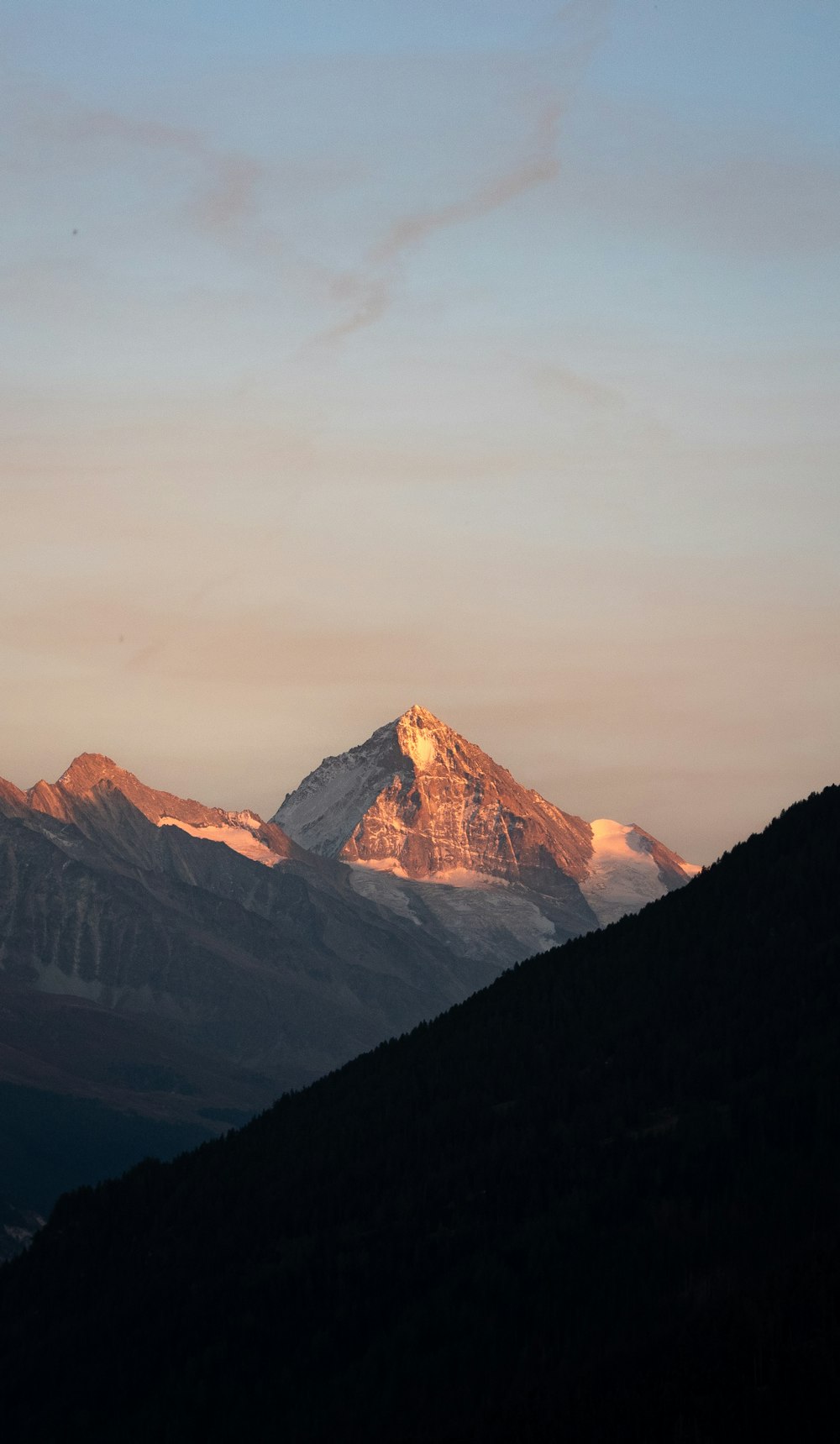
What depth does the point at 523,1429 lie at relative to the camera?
196250mm

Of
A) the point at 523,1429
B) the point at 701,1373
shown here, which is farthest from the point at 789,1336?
the point at 523,1429

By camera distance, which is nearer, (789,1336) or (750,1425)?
(750,1425)

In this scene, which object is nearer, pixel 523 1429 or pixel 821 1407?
pixel 821 1407

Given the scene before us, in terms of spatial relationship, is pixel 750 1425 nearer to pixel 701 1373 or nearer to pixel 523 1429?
pixel 701 1373

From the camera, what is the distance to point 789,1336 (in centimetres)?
19538

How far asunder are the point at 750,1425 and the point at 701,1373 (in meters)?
14.2

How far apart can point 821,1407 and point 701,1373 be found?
16.8 metres

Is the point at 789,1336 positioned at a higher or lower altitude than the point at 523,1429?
higher

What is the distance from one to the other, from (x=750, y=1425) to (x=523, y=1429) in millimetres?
26574

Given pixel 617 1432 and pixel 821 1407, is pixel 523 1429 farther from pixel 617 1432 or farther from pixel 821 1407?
pixel 821 1407

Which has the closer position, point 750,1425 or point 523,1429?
point 750,1425

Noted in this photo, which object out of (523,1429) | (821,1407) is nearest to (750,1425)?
(821,1407)

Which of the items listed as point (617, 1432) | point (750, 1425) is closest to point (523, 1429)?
point (617, 1432)

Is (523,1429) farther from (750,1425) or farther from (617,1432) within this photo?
(750,1425)
